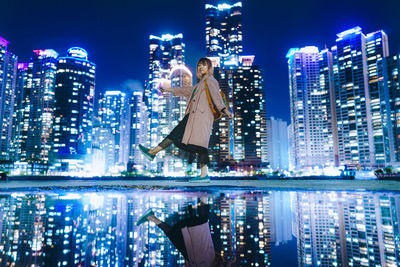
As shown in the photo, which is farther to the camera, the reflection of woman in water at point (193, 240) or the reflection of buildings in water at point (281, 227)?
the reflection of buildings in water at point (281, 227)

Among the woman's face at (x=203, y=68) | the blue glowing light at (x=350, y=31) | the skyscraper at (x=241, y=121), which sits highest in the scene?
the blue glowing light at (x=350, y=31)

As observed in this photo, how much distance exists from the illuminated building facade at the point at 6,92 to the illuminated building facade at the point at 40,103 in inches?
421

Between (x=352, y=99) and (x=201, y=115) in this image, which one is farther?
(x=352, y=99)

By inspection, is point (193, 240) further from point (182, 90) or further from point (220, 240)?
point (182, 90)

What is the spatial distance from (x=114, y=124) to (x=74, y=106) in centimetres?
5930

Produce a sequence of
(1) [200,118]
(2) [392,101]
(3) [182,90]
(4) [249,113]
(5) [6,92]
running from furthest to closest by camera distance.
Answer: (4) [249,113]
(5) [6,92]
(2) [392,101]
(3) [182,90]
(1) [200,118]

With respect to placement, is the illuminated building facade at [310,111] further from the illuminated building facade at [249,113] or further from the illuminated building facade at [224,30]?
the illuminated building facade at [224,30]

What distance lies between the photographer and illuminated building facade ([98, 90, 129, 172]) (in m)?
166

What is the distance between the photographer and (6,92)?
115938mm

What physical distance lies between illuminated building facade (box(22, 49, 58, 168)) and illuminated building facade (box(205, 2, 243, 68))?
96694 mm

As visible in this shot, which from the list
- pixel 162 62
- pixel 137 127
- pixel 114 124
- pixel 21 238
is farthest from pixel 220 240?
pixel 162 62

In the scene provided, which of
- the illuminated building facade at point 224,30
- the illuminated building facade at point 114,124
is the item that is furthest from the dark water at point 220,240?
the illuminated building facade at point 224,30

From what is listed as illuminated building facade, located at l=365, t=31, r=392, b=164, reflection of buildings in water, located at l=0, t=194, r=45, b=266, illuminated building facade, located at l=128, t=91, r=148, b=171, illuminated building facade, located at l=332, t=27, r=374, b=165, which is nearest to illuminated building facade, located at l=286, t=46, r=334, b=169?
illuminated building facade, located at l=332, t=27, r=374, b=165

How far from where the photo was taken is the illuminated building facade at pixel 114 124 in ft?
544
